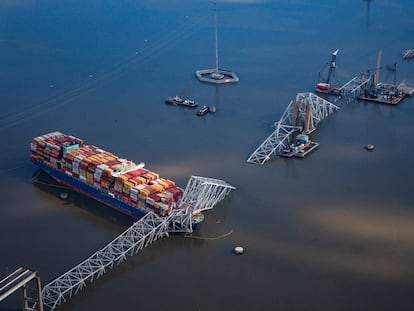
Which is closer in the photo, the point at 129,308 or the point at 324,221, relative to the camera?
the point at 129,308

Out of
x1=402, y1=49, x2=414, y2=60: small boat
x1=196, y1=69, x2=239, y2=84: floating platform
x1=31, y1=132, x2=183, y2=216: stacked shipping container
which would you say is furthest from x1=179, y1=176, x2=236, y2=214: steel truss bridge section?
x1=402, y1=49, x2=414, y2=60: small boat

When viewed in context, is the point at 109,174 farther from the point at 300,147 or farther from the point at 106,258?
the point at 300,147

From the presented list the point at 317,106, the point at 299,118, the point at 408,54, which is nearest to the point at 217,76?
the point at 317,106

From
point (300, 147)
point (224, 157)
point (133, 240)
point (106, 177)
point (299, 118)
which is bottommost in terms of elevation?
point (224, 157)

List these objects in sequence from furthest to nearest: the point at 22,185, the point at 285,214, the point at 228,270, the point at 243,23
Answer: the point at 243,23 < the point at 22,185 < the point at 285,214 < the point at 228,270

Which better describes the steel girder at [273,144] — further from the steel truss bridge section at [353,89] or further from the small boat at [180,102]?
the steel truss bridge section at [353,89]

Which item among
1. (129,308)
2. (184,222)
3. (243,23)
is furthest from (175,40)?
(129,308)

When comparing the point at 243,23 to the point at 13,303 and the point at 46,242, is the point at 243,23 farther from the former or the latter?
the point at 13,303
